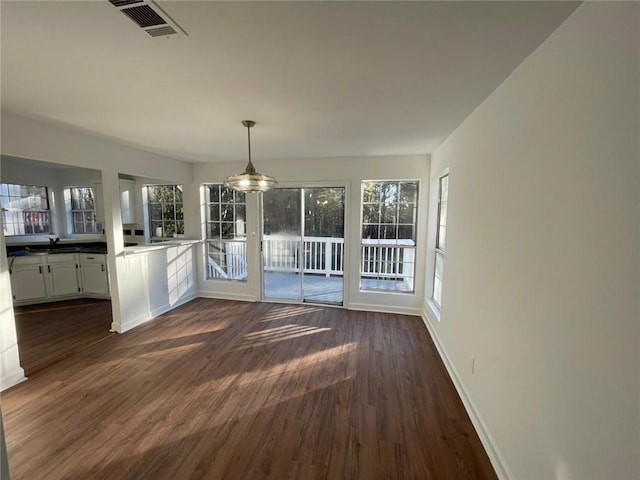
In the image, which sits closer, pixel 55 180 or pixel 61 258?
pixel 61 258

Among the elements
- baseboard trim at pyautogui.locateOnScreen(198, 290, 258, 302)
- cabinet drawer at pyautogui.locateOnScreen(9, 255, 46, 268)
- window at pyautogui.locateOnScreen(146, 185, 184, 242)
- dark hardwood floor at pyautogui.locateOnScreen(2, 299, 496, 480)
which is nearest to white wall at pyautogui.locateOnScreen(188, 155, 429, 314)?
baseboard trim at pyautogui.locateOnScreen(198, 290, 258, 302)

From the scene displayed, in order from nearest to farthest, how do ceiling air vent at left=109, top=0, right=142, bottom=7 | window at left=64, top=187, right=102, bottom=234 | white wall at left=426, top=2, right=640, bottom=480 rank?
white wall at left=426, top=2, right=640, bottom=480 → ceiling air vent at left=109, top=0, right=142, bottom=7 → window at left=64, top=187, right=102, bottom=234

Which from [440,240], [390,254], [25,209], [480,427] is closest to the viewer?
[480,427]

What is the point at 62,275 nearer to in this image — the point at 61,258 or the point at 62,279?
the point at 62,279

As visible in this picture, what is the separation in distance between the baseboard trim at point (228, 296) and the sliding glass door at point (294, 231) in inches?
10.4

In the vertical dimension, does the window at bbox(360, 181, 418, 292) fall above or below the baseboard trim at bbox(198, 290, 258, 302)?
above

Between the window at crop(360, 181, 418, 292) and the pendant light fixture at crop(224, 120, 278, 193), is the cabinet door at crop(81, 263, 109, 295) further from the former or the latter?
the window at crop(360, 181, 418, 292)

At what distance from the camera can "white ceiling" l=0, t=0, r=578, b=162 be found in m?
1.12

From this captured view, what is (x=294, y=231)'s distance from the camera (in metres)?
4.48

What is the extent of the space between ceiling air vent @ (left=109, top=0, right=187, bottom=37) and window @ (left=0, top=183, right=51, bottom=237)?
5.30m

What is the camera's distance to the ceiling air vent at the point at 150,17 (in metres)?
1.07

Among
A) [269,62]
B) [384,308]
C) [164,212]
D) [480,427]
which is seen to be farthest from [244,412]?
[164,212]

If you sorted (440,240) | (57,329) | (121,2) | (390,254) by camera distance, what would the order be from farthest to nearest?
1. (390,254)
2. (440,240)
3. (57,329)
4. (121,2)

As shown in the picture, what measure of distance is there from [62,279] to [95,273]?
0.47 meters
